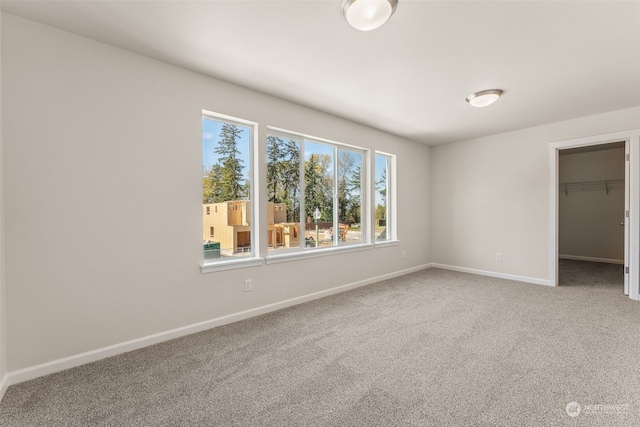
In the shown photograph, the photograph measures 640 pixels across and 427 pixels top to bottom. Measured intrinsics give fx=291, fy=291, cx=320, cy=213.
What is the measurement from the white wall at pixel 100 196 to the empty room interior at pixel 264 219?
0.01 m

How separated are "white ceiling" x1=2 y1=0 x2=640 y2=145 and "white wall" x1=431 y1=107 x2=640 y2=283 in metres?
0.91

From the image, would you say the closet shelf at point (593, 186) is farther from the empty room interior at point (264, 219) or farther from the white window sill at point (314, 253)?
the white window sill at point (314, 253)

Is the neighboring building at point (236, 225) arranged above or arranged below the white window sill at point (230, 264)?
above

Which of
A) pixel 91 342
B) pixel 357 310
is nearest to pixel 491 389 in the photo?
pixel 357 310

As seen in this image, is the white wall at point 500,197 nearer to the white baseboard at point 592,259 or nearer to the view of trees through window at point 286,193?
the view of trees through window at point 286,193

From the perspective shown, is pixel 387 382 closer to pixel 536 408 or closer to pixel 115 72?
pixel 536 408

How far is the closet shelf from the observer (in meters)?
5.91

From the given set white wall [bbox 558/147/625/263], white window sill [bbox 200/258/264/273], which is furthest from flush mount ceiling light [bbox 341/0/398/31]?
white wall [bbox 558/147/625/263]

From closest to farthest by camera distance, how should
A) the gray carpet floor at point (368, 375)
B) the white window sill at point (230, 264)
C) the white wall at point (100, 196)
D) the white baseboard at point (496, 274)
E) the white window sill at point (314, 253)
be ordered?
1. the gray carpet floor at point (368, 375)
2. the white wall at point (100, 196)
3. the white window sill at point (230, 264)
4. the white window sill at point (314, 253)
5. the white baseboard at point (496, 274)

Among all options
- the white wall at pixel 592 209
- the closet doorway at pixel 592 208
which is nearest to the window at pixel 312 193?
the closet doorway at pixel 592 208

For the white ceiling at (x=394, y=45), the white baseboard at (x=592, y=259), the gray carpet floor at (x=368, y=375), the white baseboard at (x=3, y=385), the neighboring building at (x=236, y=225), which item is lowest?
the gray carpet floor at (x=368, y=375)

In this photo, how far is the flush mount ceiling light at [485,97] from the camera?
3.12 m

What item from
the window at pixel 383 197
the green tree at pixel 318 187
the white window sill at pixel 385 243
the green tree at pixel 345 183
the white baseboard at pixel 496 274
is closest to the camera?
the green tree at pixel 318 187

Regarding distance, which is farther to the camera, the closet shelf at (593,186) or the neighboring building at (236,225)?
the closet shelf at (593,186)
